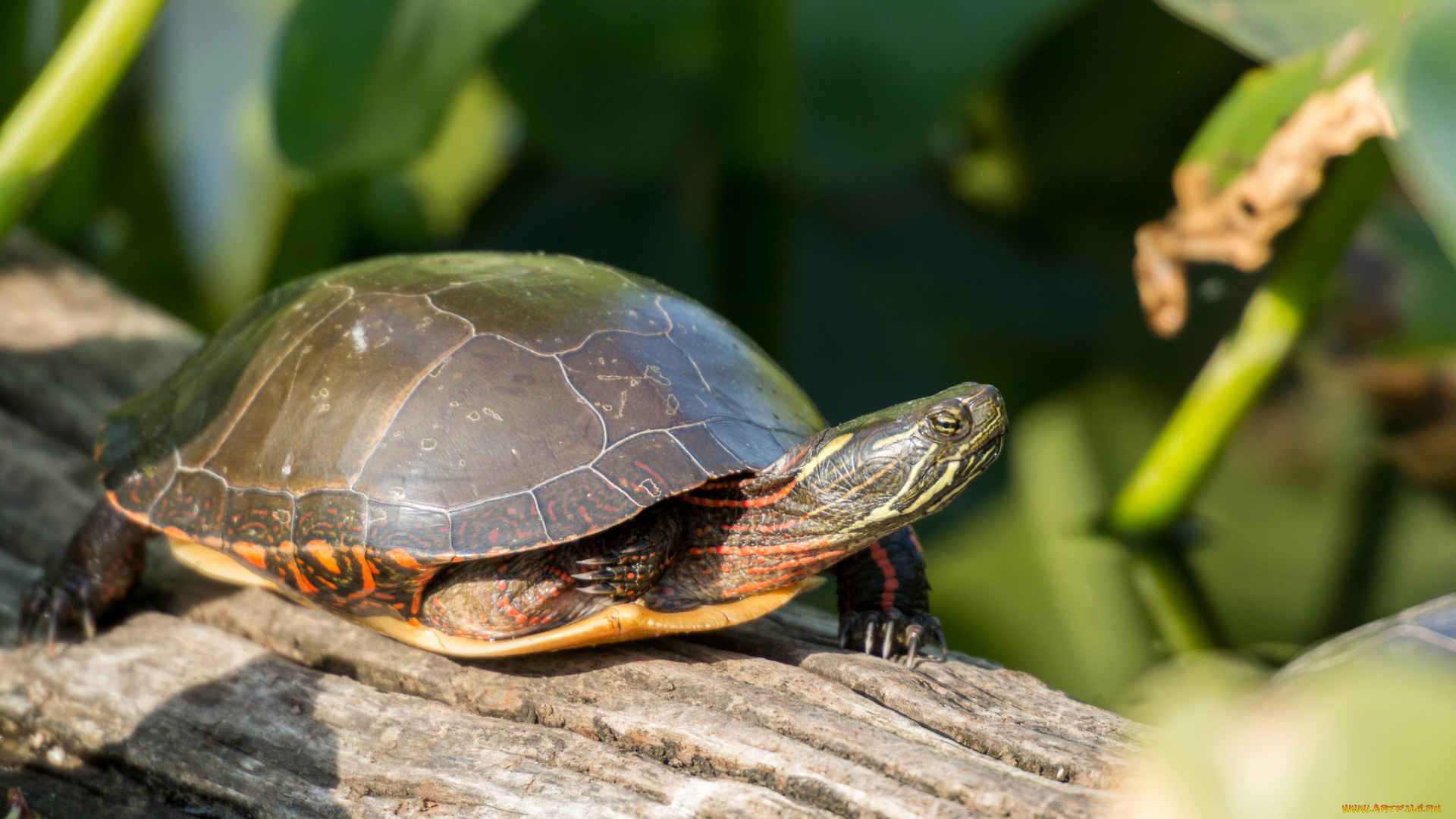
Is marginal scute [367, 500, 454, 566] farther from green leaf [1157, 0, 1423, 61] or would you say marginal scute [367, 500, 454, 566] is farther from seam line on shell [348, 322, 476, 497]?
green leaf [1157, 0, 1423, 61]

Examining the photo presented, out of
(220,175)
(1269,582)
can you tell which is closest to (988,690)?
(1269,582)

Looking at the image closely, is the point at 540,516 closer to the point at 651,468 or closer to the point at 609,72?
the point at 651,468

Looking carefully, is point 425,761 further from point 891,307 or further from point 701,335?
point 891,307

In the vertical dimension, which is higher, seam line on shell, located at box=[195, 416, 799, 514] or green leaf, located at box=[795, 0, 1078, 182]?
green leaf, located at box=[795, 0, 1078, 182]

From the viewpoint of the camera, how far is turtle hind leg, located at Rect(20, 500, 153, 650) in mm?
1908

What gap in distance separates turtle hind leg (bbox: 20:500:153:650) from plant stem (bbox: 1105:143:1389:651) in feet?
8.05

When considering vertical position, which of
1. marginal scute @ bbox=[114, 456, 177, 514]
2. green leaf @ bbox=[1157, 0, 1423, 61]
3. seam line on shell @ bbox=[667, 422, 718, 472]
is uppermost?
green leaf @ bbox=[1157, 0, 1423, 61]

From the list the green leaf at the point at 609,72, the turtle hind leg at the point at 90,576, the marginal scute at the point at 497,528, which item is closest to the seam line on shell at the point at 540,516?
the marginal scute at the point at 497,528

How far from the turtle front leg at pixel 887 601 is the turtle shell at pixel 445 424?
0.90 ft

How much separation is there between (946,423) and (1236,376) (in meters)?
1.37

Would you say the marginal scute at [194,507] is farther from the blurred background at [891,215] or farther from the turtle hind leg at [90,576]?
the blurred background at [891,215]

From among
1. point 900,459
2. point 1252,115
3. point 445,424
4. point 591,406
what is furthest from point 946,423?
point 1252,115

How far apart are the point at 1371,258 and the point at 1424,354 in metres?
0.56

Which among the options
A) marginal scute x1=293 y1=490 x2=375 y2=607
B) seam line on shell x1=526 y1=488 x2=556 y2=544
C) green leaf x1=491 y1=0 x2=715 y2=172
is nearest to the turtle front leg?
seam line on shell x1=526 y1=488 x2=556 y2=544
